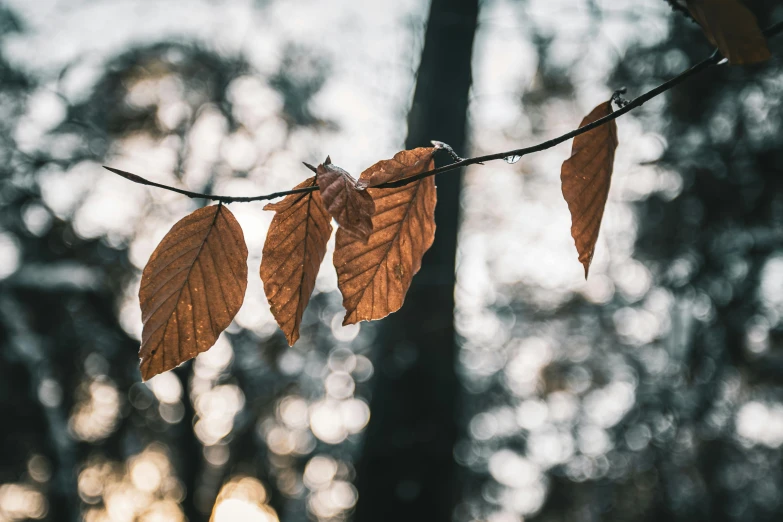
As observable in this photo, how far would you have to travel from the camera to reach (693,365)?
14.9 ft

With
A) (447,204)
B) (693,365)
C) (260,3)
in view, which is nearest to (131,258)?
(260,3)

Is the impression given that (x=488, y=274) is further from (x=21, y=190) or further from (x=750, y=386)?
(x=21, y=190)

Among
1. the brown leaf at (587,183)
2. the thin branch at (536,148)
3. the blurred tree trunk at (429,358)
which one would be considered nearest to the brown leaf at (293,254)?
the thin branch at (536,148)

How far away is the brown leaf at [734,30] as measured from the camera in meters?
0.29

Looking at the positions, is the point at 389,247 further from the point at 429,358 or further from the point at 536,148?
the point at 429,358

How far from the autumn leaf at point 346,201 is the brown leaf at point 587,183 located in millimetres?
146

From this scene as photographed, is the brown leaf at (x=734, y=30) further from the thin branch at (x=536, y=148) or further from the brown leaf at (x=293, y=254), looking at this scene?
the brown leaf at (x=293, y=254)

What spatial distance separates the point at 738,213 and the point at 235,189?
4.53 meters

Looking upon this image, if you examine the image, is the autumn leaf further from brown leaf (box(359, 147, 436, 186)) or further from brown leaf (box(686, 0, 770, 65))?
brown leaf (box(686, 0, 770, 65))

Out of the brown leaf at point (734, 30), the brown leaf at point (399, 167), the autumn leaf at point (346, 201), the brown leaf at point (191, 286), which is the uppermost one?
the brown leaf at point (734, 30)

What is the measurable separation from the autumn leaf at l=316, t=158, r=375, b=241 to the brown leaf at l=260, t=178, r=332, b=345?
0.04 metres

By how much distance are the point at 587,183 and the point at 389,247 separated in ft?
0.50

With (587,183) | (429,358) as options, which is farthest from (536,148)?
(429,358)

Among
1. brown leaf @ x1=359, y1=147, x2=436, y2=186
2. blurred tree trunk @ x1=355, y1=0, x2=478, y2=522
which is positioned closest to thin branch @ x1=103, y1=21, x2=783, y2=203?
brown leaf @ x1=359, y1=147, x2=436, y2=186
